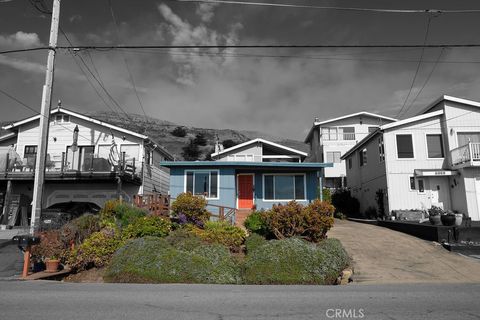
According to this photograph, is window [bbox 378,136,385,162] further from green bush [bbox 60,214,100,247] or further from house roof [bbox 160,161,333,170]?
green bush [bbox 60,214,100,247]

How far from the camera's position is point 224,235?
43.7 feet

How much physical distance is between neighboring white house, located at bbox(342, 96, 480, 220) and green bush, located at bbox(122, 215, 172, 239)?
15.0m

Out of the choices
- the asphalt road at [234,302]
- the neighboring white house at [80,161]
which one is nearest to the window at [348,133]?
the neighboring white house at [80,161]

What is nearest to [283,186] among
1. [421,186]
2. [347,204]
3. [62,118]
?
[421,186]

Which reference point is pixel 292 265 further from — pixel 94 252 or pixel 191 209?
pixel 191 209

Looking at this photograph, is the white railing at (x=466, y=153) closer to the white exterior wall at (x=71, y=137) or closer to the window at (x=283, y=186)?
the window at (x=283, y=186)

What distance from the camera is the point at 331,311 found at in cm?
605

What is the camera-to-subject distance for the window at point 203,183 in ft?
65.0

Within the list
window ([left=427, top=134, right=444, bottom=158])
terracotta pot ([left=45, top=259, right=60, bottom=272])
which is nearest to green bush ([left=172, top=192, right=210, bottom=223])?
terracotta pot ([left=45, top=259, right=60, bottom=272])

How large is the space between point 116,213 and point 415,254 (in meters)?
11.9

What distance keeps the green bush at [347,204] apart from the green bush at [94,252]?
22036 millimetres

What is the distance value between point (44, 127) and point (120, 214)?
15.9 ft

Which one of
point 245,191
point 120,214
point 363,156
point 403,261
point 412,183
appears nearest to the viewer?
point 403,261

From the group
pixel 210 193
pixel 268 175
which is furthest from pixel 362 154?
pixel 210 193
